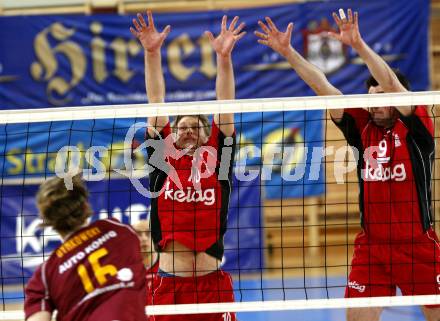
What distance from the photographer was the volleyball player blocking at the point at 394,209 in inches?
193

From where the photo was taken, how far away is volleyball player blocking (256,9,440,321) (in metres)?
4.90

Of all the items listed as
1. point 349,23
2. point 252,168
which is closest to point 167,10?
point 252,168

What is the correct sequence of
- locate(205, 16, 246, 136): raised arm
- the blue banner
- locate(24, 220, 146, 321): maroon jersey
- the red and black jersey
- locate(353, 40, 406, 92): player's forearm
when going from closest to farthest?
locate(24, 220, 146, 321): maroon jersey
locate(353, 40, 406, 92): player's forearm
the red and black jersey
locate(205, 16, 246, 136): raised arm
the blue banner

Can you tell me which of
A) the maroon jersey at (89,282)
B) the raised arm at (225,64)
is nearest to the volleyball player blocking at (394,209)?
the raised arm at (225,64)

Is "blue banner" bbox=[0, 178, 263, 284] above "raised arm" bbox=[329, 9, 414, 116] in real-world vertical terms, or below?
below

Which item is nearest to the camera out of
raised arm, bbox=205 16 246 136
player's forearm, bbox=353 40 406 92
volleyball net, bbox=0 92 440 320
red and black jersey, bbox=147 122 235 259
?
player's forearm, bbox=353 40 406 92

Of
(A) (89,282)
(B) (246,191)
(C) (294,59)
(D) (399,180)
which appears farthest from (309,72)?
(B) (246,191)

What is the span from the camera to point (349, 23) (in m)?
4.95

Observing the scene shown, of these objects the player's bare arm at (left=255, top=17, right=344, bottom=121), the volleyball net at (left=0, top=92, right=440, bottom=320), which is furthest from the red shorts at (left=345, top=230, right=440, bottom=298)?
the volleyball net at (left=0, top=92, right=440, bottom=320)

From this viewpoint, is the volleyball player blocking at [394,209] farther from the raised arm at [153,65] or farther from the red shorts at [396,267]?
the raised arm at [153,65]

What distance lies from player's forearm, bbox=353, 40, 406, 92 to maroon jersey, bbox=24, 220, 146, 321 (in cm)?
225

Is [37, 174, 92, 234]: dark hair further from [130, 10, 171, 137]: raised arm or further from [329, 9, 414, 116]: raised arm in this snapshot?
[329, 9, 414, 116]: raised arm

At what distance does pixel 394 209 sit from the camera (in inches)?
194

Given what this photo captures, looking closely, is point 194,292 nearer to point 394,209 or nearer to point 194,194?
point 194,194
